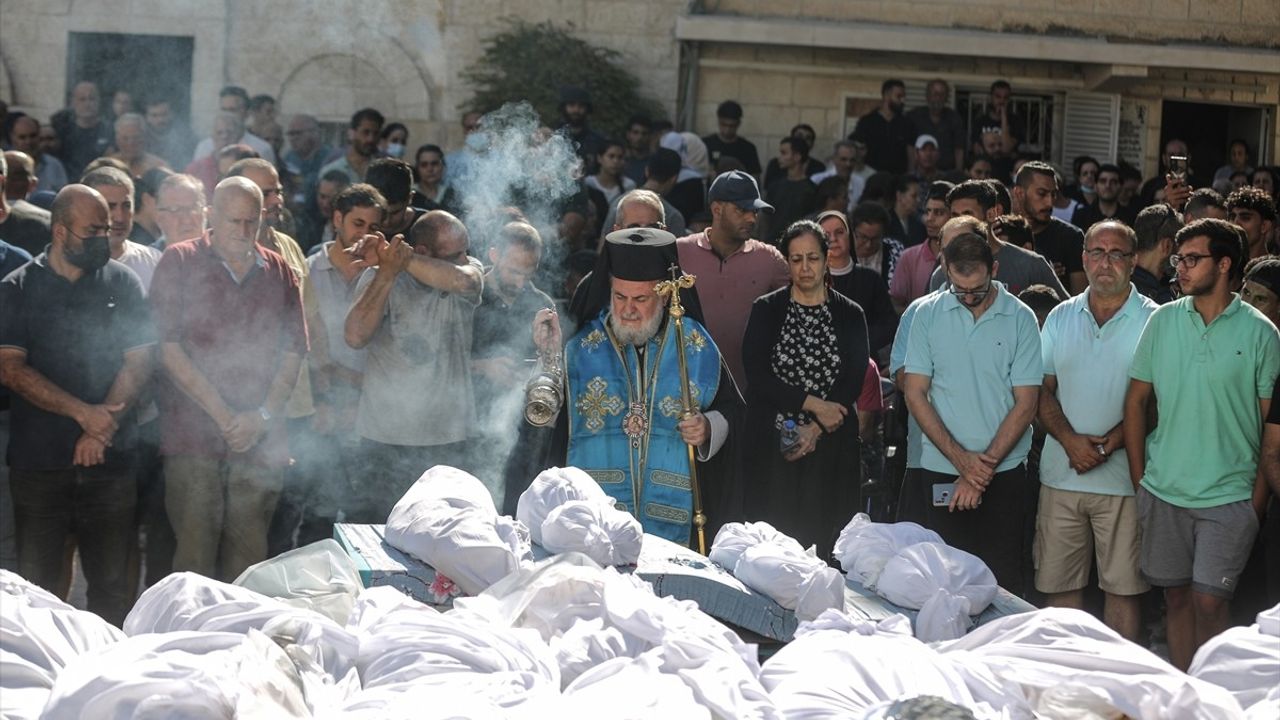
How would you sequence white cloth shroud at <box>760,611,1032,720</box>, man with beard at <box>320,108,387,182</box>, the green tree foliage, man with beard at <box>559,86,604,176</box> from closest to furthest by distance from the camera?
white cloth shroud at <box>760,611,1032,720</box> → man with beard at <box>320,108,387,182</box> → man with beard at <box>559,86,604,176</box> → the green tree foliage

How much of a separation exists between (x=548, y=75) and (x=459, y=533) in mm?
10118

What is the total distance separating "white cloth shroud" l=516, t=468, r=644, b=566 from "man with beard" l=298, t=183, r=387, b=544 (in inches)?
86.9

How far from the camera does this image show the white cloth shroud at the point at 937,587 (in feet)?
17.7

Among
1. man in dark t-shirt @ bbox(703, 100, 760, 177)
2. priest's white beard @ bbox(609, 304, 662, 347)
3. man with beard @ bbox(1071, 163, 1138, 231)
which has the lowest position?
priest's white beard @ bbox(609, 304, 662, 347)

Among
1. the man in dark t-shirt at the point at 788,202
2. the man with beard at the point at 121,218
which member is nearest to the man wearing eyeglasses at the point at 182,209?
the man with beard at the point at 121,218

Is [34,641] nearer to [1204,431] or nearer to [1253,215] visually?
[1204,431]

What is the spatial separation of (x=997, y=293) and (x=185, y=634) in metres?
4.53

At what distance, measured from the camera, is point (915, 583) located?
557 cm

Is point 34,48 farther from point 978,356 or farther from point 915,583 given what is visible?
point 915,583


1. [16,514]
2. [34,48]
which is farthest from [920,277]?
[34,48]

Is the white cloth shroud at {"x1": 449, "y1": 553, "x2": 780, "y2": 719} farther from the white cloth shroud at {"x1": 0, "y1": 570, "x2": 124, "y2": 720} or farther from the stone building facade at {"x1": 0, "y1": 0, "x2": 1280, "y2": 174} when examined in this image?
the stone building facade at {"x1": 0, "y1": 0, "x2": 1280, "y2": 174}

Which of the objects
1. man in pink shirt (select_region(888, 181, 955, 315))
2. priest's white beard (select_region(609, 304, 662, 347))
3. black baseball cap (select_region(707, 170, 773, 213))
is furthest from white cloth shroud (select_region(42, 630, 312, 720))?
man in pink shirt (select_region(888, 181, 955, 315))

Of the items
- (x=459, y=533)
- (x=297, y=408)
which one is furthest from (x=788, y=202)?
(x=459, y=533)

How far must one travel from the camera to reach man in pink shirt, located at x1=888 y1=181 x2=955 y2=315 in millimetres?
9500
